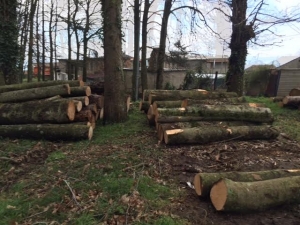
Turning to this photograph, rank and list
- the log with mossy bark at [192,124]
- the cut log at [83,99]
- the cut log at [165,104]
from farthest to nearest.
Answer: the cut log at [83,99], the cut log at [165,104], the log with mossy bark at [192,124]

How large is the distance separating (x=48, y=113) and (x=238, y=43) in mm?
7204

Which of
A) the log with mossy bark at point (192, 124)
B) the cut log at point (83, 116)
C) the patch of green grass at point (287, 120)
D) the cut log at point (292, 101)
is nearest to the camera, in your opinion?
the log with mossy bark at point (192, 124)

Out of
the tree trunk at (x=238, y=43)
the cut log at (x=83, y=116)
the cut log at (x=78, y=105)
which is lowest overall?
the cut log at (x=83, y=116)

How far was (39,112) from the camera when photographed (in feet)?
20.5

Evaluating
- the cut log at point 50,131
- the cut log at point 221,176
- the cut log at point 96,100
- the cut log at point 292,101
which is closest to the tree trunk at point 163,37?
the cut log at point 292,101

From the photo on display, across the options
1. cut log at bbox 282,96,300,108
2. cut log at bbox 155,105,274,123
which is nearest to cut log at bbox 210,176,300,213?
cut log at bbox 155,105,274,123

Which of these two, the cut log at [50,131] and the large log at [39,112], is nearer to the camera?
the cut log at [50,131]

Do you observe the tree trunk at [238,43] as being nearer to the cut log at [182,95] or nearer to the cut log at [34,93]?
the cut log at [182,95]

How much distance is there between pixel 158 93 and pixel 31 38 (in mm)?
13529

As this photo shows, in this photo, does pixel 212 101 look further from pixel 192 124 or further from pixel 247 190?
pixel 247 190

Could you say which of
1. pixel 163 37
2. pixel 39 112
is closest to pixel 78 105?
pixel 39 112

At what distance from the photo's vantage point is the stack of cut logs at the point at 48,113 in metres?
6.03

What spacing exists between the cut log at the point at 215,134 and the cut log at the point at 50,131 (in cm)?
191

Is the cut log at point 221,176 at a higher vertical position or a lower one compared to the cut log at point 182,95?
lower
